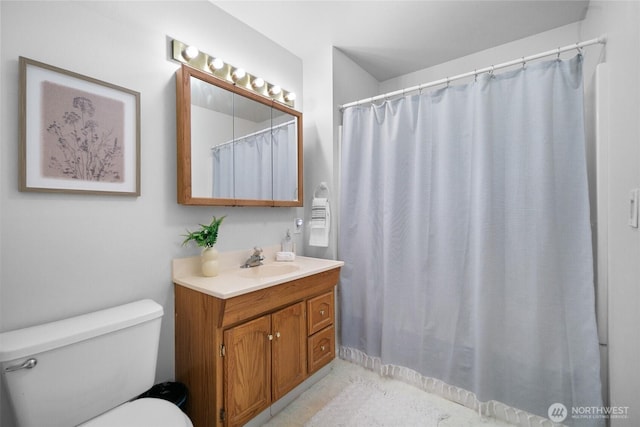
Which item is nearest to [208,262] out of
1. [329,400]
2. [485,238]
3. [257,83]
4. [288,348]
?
[288,348]

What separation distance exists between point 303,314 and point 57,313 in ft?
3.88

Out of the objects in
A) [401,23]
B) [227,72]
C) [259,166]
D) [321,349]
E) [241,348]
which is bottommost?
[321,349]

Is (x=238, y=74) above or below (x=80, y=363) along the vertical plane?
above

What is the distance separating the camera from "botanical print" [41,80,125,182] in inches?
44.3

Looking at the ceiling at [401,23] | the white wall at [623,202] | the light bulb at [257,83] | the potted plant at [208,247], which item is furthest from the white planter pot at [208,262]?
the white wall at [623,202]

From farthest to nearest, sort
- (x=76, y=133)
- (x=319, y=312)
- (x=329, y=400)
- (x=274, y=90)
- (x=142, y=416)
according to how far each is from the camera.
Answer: (x=274, y=90), (x=319, y=312), (x=329, y=400), (x=76, y=133), (x=142, y=416)

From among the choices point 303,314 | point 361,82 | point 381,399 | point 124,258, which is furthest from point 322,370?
point 361,82

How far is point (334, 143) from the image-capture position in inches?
88.1

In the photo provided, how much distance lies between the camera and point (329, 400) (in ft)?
5.79

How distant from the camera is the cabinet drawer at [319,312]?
5.87 ft

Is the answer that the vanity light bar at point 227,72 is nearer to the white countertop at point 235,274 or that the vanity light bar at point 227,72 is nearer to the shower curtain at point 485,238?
the shower curtain at point 485,238

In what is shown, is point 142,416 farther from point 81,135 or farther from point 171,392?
point 81,135

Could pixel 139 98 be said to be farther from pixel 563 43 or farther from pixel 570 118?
pixel 563 43

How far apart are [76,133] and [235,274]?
102cm
